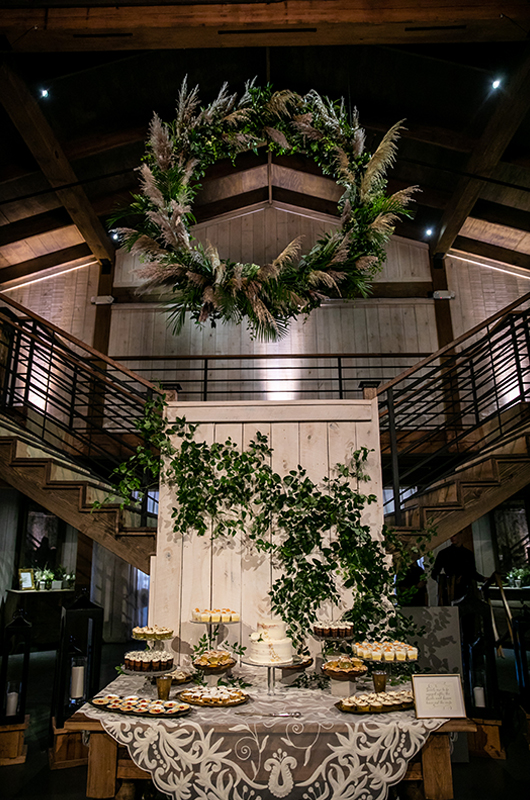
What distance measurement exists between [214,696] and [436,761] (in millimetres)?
1011

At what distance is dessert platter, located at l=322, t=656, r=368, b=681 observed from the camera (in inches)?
113

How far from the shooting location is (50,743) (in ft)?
12.4

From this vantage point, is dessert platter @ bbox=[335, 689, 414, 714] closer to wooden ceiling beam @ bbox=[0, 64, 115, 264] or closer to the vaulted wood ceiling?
the vaulted wood ceiling

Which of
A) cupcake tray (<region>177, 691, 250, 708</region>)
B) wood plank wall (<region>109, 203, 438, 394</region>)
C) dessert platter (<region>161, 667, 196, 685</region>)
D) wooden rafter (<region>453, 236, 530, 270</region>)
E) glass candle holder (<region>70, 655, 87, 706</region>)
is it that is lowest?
glass candle holder (<region>70, 655, 87, 706</region>)

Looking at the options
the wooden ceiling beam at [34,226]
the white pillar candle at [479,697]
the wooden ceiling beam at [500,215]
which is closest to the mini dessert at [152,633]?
the white pillar candle at [479,697]

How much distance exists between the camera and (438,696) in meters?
2.55

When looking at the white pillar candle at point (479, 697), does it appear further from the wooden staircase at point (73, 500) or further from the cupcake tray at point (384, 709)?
the wooden staircase at point (73, 500)

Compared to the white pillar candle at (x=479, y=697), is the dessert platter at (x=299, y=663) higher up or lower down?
higher up

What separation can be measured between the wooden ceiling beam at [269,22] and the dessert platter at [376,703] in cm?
509

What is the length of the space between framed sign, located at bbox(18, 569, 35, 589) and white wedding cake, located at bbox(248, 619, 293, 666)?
6.18 m

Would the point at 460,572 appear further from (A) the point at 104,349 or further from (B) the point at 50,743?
(A) the point at 104,349

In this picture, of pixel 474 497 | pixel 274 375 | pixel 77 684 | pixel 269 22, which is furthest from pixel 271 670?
pixel 274 375

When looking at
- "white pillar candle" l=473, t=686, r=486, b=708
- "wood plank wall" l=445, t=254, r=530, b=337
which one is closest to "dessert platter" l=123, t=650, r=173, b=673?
"white pillar candle" l=473, t=686, r=486, b=708

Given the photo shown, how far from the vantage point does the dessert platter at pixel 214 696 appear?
2686 millimetres
